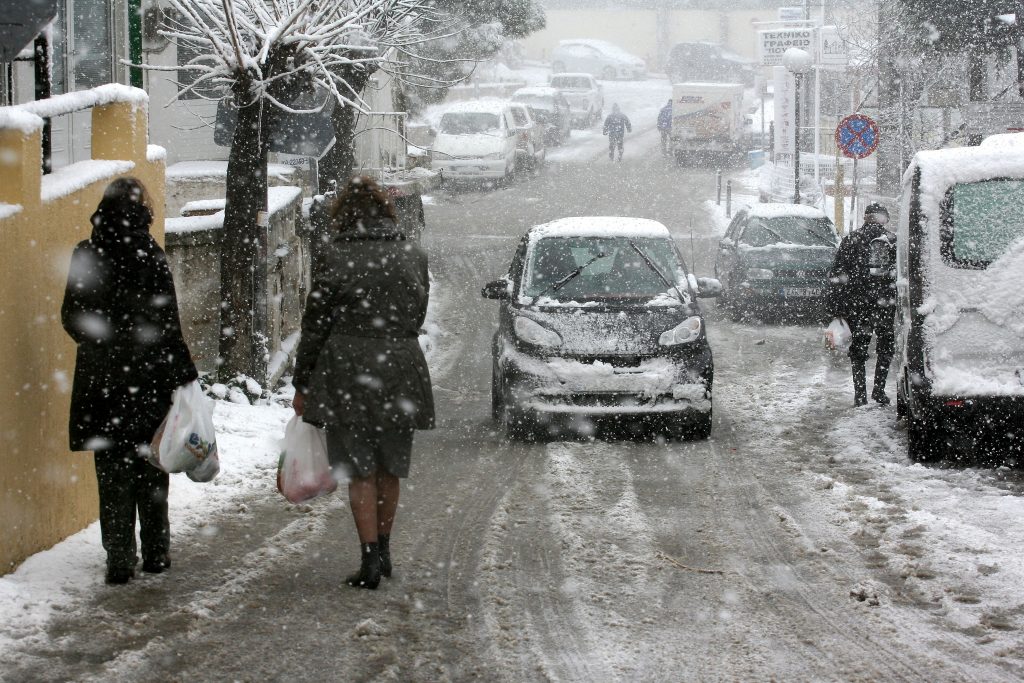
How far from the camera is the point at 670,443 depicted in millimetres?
10836

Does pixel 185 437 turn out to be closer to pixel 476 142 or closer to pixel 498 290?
pixel 498 290

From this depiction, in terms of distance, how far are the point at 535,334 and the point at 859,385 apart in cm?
325

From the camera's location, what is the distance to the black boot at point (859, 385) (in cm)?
1230

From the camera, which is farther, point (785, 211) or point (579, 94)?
point (579, 94)

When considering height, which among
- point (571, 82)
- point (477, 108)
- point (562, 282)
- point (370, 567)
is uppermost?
point (571, 82)

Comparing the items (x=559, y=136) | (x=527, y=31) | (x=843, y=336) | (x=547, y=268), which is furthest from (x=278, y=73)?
(x=559, y=136)

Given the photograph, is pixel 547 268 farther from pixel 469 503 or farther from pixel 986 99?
pixel 986 99

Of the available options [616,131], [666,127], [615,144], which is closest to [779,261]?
[616,131]

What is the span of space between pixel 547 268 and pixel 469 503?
318cm

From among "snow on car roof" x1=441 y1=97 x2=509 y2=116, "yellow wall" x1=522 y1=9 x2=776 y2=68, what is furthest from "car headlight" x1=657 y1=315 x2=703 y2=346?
"yellow wall" x1=522 y1=9 x2=776 y2=68

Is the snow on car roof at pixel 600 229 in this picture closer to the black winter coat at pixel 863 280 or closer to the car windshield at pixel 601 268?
the car windshield at pixel 601 268

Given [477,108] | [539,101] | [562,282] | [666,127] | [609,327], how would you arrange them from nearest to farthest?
[609,327] < [562,282] < [477,108] < [666,127] < [539,101]

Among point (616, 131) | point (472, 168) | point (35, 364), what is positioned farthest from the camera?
point (616, 131)

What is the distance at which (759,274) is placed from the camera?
712 inches
